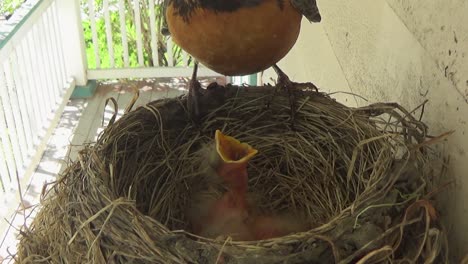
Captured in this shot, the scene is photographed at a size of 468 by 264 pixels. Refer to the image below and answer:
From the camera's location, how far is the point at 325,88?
149cm

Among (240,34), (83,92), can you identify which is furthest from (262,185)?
(83,92)

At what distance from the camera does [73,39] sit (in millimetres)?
3652

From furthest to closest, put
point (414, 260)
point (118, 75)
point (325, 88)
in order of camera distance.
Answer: point (118, 75) → point (325, 88) → point (414, 260)

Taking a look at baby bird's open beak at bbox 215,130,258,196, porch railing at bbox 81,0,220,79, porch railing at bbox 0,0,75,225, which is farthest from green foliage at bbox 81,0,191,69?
baby bird's open beak at bbox 215,130,258,196

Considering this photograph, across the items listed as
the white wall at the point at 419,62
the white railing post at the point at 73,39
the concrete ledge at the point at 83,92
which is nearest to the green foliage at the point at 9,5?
the white railing post at the point at 73,39

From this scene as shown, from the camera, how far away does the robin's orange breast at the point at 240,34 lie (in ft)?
2.46

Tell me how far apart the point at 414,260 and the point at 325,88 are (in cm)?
95

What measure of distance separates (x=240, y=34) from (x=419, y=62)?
245 mm

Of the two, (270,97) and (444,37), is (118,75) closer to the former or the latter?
(270,97)

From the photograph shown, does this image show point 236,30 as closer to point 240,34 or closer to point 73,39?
point 240,34

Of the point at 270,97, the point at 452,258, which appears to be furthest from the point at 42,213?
the point at 452,258

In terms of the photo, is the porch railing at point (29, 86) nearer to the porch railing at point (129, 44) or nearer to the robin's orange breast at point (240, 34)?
the porch railing at point (129, 44)

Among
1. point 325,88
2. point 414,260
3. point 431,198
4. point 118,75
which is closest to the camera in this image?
point 414,260

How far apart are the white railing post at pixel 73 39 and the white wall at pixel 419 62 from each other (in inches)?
102
